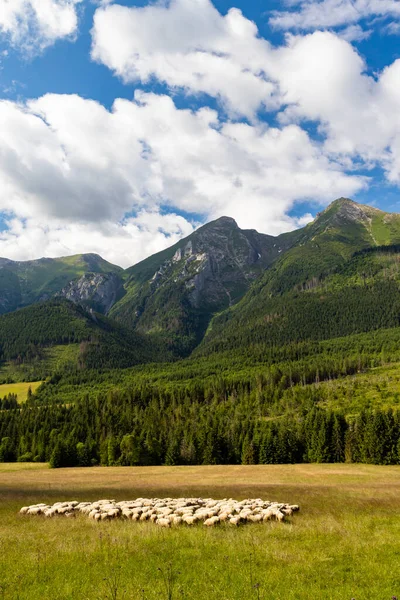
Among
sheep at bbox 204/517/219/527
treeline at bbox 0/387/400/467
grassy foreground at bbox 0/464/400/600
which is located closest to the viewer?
grassy foreground at bbox 0/464/400/600

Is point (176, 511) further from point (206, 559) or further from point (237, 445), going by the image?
point (237, 445)

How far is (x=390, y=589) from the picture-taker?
1628 centimetres

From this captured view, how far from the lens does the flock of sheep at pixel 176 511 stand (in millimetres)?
29875

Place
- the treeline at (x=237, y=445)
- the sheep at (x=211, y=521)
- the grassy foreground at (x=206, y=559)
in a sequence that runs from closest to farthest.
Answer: the grassy foreground at (x=206, y=559), the sheep at (x=211, y=521), the treeline at (x=237, y=445)

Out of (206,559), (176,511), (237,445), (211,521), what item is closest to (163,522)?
(176,511)

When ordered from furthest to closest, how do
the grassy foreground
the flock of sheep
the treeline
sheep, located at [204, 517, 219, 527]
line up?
the treeline < the flock of sheep < sheep, located at [204, 517, 219, 527] < the grassy foreground

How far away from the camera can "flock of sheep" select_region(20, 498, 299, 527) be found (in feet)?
98.0

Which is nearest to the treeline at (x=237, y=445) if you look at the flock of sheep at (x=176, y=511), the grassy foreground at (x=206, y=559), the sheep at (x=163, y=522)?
the flock of sheep at (x=176, y=511)

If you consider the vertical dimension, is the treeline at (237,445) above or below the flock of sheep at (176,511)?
below

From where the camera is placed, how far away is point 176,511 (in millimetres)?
31672

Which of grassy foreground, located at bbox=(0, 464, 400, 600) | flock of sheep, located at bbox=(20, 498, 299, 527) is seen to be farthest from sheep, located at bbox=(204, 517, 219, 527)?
grassy foreground, located at bbox=(0, 464, 400, 600)

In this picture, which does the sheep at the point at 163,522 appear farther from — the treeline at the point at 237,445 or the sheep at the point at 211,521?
the treeline at the point at 237,445

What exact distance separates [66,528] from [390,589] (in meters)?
22.8

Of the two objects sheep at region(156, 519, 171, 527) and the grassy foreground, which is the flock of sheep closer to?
sheep at region(156, 519, 171, 527)
